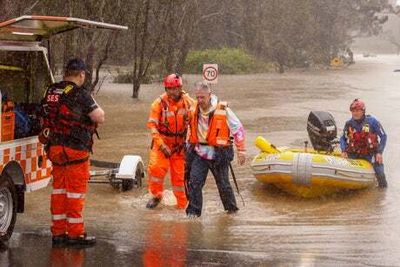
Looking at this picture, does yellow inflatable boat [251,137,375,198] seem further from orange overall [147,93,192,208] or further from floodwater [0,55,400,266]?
orange overall [147,93,192,208]

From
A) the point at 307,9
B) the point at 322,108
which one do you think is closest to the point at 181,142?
the point at 322,108

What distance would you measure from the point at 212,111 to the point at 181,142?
77 cm

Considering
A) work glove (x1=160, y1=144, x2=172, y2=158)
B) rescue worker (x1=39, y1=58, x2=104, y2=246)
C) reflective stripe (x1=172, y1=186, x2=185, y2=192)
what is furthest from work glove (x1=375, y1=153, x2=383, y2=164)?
rescue worker (x1=39, y1=58, x2=104, y2=246)

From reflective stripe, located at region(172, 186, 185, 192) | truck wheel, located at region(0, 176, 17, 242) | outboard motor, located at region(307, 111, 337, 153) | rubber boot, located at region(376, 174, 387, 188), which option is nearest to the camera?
truck wheel, located at region(0, 176, 17, 242)

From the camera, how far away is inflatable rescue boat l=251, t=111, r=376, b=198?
36.2 ft

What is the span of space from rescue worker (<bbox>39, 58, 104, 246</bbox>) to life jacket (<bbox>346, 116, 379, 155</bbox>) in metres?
5.39

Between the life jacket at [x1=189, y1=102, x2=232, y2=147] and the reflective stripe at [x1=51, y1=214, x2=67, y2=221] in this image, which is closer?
the reflective stripe at [x1=51, y1=214, x2=67, y2=221]

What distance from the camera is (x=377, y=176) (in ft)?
39.3

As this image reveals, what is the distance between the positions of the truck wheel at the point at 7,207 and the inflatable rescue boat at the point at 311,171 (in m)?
4.78

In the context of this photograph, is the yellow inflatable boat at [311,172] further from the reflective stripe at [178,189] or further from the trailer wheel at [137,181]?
the reflective stripe at [178,189]

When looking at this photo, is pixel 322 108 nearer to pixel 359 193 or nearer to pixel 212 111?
pixel 359 193

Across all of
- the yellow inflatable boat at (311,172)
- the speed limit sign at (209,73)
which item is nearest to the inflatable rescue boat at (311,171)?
the yellow inflatable boat at (311,172)

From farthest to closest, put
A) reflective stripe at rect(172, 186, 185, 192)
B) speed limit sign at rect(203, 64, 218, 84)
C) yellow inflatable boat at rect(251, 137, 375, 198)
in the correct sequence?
speed limit sign at rect(203, 64, 218, 84) → yellow inflatable boat at rect(251, 137, 375, 198) → reflective stripe at rect(172, 186, 185, 192)

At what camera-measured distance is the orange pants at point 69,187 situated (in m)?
7.27
